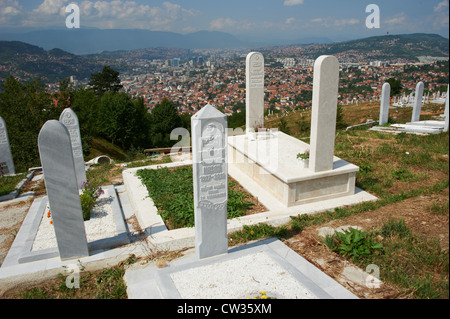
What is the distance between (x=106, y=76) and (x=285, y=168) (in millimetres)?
39250

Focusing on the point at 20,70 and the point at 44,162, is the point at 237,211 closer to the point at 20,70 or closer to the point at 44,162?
the point at 44,162

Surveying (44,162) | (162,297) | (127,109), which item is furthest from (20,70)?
(162,297)

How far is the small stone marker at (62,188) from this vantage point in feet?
15.4

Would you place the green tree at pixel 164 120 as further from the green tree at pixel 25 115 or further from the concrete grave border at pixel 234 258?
the concrete grave border at pixel 234 258

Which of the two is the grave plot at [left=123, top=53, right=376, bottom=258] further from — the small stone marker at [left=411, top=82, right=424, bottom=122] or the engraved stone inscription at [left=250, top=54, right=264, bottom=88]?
the small stone marker at [left=411, top=82, right=424, bottom=122]

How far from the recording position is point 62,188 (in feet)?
15.8

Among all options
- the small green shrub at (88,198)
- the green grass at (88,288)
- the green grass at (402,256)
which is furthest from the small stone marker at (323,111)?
the small green shrub at (88,198)

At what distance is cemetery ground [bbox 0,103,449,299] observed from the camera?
4.09 metres

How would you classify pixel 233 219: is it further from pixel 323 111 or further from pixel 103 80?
pixel 103 80

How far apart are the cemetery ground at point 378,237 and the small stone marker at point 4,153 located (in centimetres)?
167

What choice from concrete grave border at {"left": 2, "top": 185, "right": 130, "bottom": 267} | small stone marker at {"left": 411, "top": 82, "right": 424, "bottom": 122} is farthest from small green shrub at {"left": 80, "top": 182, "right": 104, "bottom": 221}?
small stone marker at {"left": 411, "top": 82, "right": 424, "bottom": 122}

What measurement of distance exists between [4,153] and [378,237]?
10.9 m

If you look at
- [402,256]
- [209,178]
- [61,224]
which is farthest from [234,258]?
[61,224]

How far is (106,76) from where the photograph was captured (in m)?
41.1
